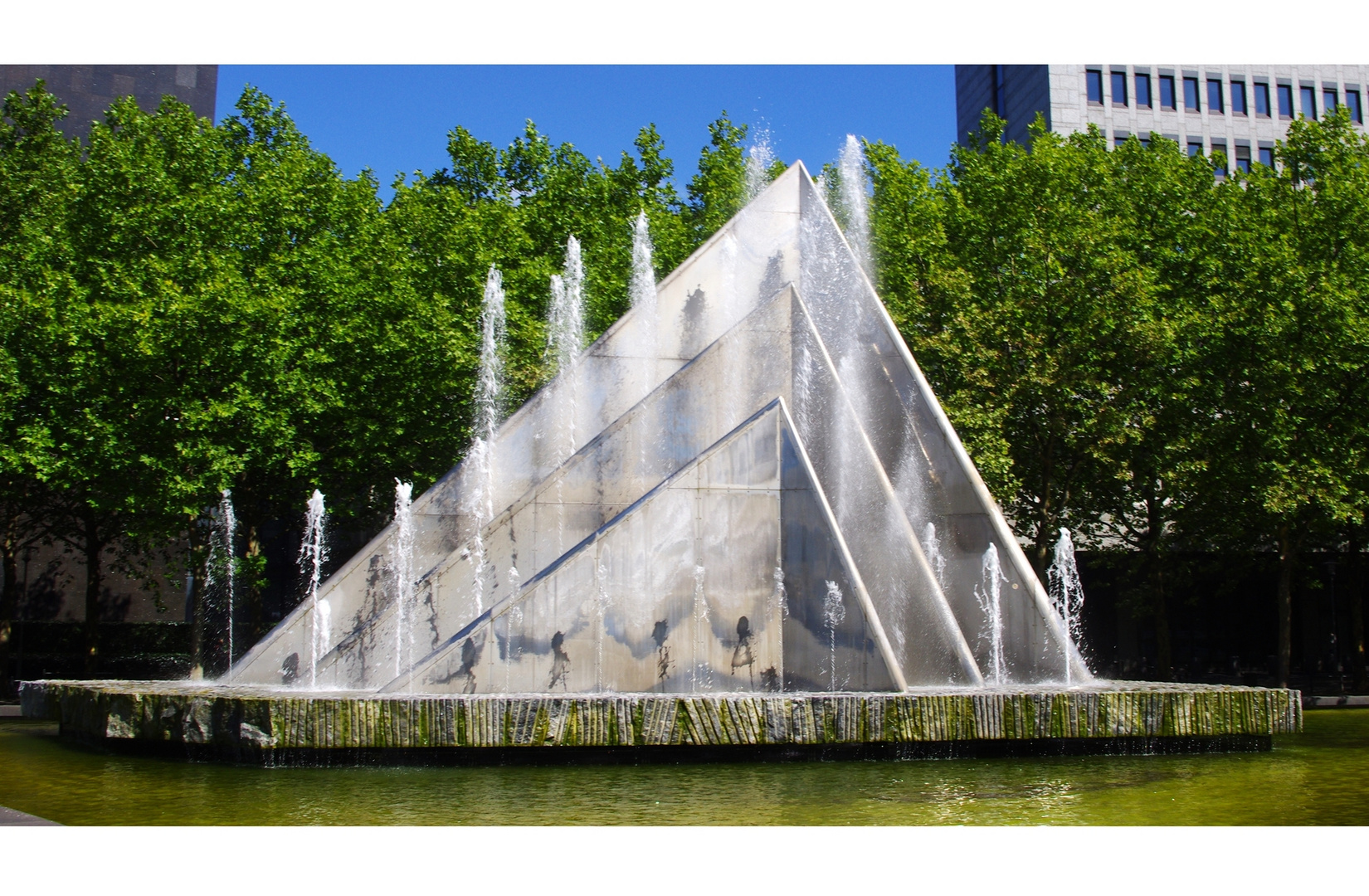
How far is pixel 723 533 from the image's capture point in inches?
448

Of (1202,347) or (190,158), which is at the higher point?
(190,158)

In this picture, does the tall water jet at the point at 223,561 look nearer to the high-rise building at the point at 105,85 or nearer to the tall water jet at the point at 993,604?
the high-rise building at the point at 105,85

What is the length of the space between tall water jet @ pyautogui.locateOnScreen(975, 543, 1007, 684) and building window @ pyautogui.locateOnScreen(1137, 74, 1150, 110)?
113ft

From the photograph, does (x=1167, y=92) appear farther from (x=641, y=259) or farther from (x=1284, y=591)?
(x=641, y=259)

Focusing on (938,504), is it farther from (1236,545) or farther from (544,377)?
(1236,545)

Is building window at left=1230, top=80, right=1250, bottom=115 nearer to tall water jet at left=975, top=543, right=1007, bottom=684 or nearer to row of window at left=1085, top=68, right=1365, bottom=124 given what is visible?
row of window at left=1085, top=68, right=1365, bottom=124

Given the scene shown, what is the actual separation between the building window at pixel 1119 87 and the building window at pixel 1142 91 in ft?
1.93

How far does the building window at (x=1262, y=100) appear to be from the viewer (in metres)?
42.0

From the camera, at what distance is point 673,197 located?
26.9 meters

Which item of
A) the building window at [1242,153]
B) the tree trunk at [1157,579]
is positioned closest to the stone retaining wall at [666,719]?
the tree trunk at [1157,579]

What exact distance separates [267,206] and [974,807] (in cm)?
1769

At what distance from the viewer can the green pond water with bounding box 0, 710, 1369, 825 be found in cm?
701

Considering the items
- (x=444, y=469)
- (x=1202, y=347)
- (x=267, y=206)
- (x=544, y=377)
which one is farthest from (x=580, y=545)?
(x=1202, y=347)

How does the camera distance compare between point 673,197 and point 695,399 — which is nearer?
point 695,399
